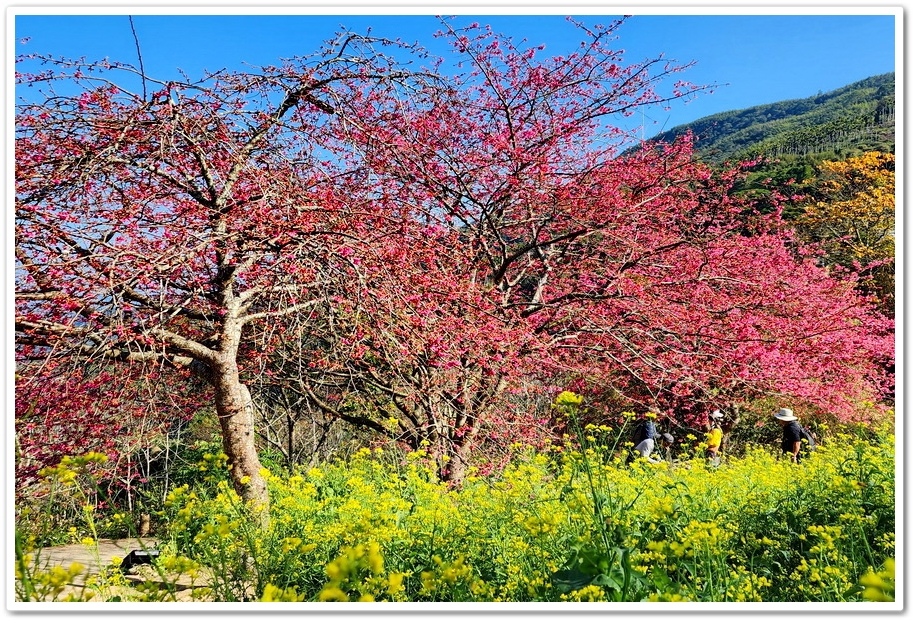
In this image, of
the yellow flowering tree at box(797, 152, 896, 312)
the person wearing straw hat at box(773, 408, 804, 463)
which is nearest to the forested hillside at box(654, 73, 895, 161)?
the yellow flowering tree at box(797, 152, 896, 312)

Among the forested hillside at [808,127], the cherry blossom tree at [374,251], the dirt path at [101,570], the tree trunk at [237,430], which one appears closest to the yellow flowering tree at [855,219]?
the forested hillside at [808,127]

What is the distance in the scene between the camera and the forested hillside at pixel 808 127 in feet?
13.6

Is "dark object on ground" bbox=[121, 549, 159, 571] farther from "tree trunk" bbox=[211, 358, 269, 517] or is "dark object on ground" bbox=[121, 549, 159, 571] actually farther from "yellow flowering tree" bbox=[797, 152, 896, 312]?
"yellow flowering tree" bbox=[797, 152, 896, 312]

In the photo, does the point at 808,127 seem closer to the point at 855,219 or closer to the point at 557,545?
the point at 855,219

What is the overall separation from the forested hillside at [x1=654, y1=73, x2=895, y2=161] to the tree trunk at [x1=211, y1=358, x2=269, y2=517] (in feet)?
11.7

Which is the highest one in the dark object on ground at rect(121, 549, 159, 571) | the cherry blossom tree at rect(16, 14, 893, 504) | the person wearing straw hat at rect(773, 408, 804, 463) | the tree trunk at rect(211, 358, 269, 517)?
the cherry blossom tree at rect(16, 14, 893, 504)

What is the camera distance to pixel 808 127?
10984mm

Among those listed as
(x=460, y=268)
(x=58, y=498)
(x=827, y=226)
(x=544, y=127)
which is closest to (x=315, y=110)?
(x=460, y=268)

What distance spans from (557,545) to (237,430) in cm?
192

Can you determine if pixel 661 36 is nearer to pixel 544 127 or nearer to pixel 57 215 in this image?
pixel 544 127

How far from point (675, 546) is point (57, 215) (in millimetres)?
2887

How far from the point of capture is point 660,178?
528 centimetres

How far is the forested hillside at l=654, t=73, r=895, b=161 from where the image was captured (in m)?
4.16
